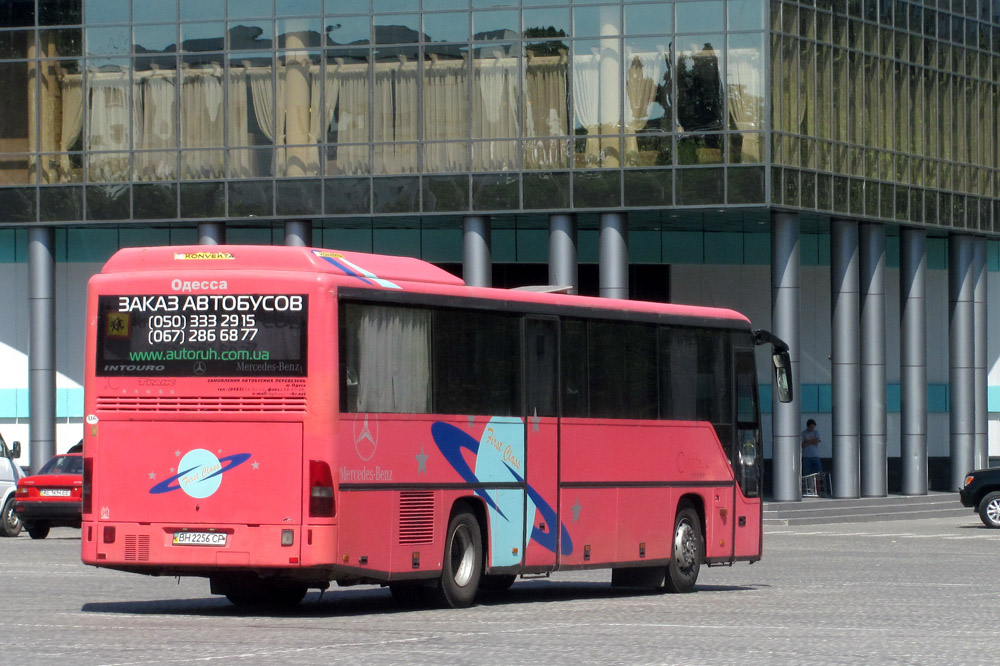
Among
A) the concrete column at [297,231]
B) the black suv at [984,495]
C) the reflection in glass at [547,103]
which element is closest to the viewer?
the black suv at [984,495]

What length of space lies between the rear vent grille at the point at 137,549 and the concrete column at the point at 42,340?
3293cm

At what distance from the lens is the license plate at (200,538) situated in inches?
622

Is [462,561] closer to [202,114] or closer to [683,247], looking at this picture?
[202,114]

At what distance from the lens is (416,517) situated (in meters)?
16.6

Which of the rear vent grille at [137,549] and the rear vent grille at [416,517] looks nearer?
the rear vent grille at [137,549]

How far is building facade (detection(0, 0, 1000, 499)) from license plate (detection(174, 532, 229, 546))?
94.4 ft

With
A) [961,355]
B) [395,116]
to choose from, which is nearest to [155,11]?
[395,116]

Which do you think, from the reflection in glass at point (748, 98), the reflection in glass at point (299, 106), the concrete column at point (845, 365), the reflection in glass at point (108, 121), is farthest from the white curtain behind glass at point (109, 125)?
the concrete column at point (845, 365)

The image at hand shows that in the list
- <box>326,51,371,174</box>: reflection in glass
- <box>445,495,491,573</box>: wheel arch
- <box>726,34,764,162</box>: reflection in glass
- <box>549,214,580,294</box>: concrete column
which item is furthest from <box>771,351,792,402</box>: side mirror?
<box>326,51,371,174</box>: reflection in glass

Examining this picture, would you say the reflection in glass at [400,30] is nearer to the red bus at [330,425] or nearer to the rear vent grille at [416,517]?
the red bus at [330,425]

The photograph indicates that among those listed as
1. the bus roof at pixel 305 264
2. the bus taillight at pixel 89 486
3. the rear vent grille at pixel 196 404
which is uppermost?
the bus roof at pixel 305 264

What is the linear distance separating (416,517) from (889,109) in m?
33.9

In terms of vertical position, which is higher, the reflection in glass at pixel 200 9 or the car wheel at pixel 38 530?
the reflection in glass at pixel 200 9

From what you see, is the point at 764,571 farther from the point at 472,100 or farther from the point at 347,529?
the point at 472,100
